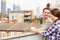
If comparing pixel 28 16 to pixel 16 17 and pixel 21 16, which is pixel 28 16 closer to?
pixel 21 16

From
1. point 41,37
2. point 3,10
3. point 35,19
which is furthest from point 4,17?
point 41,37

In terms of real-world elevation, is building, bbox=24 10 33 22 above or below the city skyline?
below

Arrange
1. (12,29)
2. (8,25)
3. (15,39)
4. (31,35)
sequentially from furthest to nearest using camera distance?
(8,25), (12,29), (31,35), (15,39)

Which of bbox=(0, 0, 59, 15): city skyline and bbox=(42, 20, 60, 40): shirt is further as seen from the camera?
bbox=(0, 0, 59, 15): city skyline

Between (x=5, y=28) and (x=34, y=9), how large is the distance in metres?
1.13

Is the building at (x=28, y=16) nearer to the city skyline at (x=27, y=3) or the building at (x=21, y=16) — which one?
the building at (x=21, y=16)

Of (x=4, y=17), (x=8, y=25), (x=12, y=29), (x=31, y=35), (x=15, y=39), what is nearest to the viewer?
(x=15, y=39)

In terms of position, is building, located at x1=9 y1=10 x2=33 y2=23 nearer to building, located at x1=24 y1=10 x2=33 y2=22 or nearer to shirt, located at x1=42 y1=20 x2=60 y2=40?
building, located at x1=24 y1=10 x2=33 y2=22

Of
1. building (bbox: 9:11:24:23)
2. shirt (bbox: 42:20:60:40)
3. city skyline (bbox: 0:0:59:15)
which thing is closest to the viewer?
shirt (bbox: 42:20:60:40)

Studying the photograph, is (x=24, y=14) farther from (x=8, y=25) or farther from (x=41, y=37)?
(x=41, y=37)

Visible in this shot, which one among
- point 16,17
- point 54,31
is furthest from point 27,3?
point 54,31

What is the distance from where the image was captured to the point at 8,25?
15.7ft

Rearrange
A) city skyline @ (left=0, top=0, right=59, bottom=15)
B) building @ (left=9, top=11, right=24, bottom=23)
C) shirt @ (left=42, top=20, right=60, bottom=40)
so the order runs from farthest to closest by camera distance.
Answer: city skyline @ (left=0, top=0, right=59, bottom=15), building @ (left=9, top=11, right=24, bottom=23), shirt @ (left=42, top=20, right=60, bottom=40)

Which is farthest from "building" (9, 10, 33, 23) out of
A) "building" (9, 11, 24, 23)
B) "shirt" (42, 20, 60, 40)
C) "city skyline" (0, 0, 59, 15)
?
"shirt" (42, 20, 60, 40)
